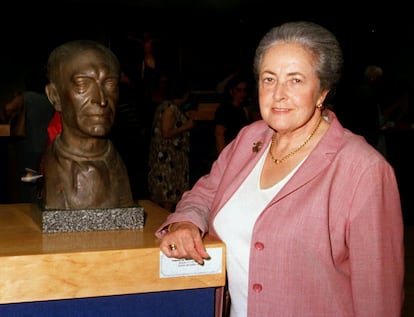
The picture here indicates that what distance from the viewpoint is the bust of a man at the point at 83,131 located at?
1.83 m

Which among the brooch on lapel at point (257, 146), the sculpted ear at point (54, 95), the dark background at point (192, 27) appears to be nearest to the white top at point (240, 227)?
the brooch on lapel at point (257, 146)

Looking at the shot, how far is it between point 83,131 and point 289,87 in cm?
62

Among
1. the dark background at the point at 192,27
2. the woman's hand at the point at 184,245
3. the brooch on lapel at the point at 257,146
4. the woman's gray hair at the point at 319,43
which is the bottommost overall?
the woman's hand at the point at 184,245

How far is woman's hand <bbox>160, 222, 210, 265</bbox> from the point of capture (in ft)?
5.34

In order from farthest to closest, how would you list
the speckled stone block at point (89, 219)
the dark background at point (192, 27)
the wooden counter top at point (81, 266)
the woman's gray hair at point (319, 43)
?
the dark background at point (192, 27), the speckled stone block at point (89, 219), the woman's gray hair at point (319, 43), the wooden counter top at point (81, 266)

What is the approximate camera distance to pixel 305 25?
64.6 inches

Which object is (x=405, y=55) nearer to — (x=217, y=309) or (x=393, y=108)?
(x=393, y=108)

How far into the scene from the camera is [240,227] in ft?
5.63

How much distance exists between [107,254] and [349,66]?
8.81 metres

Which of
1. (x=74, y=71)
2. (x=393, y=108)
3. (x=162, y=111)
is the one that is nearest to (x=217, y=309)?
(x=74, y=71)

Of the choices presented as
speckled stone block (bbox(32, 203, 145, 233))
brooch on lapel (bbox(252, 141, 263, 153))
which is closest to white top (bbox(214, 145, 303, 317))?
brooch on lapel (bbox(252, 141, 263, 153))

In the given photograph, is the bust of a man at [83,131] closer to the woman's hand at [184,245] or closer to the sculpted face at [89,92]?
the sculpted face at [89,92]

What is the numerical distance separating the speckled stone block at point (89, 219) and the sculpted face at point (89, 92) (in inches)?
8.9

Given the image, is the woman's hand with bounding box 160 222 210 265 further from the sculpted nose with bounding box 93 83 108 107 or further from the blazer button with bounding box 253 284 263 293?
the sculpted nose with bounding box 93 83 108 107
